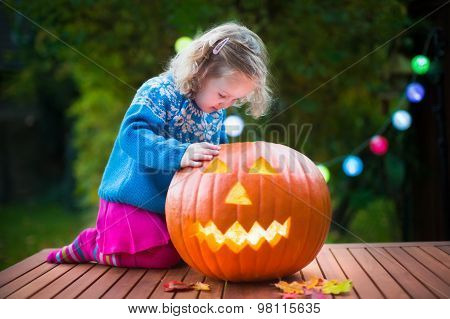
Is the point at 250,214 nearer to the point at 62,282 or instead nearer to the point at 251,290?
the point at 251,290

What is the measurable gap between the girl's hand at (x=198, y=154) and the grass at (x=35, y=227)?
2.24 meters

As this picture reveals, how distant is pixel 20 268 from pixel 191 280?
2.43 feet

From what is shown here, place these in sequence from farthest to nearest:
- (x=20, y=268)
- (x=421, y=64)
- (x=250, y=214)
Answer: (x=421, y=64)
(x=20, y=268)
(x=250, y=214)

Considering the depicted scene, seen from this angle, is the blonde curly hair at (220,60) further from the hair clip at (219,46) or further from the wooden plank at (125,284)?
the wooden plank at (125,284)

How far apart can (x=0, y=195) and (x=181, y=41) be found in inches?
243

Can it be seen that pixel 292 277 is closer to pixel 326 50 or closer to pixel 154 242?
pixel 154 242

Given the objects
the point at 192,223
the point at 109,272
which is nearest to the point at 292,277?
the point at 192,223

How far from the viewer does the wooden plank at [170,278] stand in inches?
69.4

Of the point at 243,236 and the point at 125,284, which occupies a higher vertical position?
the point at 243,236

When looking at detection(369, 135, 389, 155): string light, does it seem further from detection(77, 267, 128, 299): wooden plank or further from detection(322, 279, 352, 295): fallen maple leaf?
detection(77, 267, 128, 299): wooden plank

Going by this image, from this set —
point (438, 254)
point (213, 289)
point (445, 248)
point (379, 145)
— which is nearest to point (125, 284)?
point (213, 289)

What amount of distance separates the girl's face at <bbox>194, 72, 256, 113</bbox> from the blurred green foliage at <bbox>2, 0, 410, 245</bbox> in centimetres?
128

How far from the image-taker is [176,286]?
1.81 meters

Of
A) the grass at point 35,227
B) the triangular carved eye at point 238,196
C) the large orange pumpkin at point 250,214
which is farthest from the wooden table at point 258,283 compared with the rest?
the grass at point 35,227
